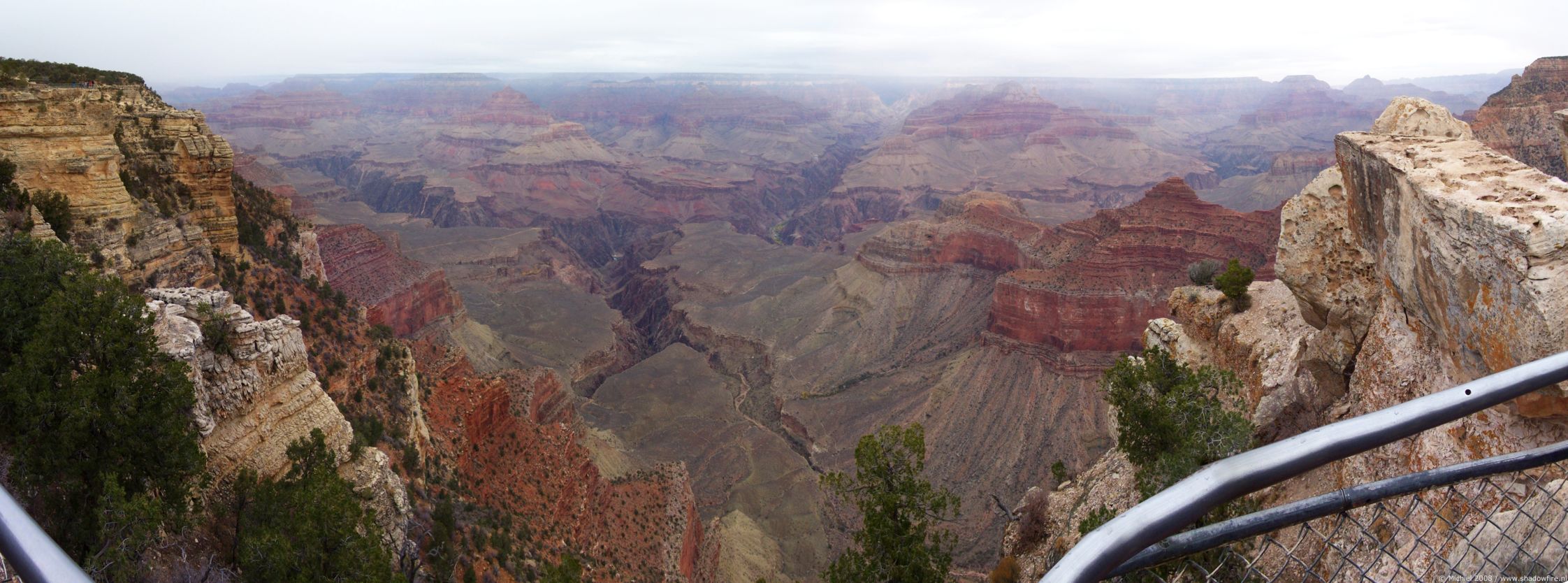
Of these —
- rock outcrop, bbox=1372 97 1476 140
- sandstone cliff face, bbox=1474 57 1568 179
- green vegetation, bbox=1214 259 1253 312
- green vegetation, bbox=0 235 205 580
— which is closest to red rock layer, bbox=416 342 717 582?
green vegetation, bbox=0 235 205 580

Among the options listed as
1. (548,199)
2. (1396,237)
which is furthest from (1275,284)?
(548,199)

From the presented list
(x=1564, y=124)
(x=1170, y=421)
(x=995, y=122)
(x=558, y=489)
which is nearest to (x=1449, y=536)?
(x=1564, y=124)

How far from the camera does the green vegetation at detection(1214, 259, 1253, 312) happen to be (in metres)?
19.7

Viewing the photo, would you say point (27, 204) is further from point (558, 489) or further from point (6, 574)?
point (6, 574)

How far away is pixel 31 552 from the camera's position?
2.05m

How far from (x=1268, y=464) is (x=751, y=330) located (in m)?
61.8

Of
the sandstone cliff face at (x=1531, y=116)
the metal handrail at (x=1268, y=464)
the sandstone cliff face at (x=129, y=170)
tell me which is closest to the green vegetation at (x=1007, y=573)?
the metal handrail at (x=1268, y=464)

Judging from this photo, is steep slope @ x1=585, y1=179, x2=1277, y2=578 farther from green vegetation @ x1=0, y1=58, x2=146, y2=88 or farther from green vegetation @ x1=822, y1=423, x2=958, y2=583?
green vegetation @ x1=0, y1=58, x2=146, y2=88

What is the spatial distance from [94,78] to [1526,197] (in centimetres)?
2887

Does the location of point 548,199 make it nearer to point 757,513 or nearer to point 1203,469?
point 757,513

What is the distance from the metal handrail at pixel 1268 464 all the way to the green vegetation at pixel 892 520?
10281 millimetres

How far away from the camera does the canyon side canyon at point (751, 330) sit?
1127cm

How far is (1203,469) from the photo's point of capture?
7.98 ft

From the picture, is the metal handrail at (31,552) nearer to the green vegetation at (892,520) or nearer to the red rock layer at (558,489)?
the green vegetation at (892,520)
